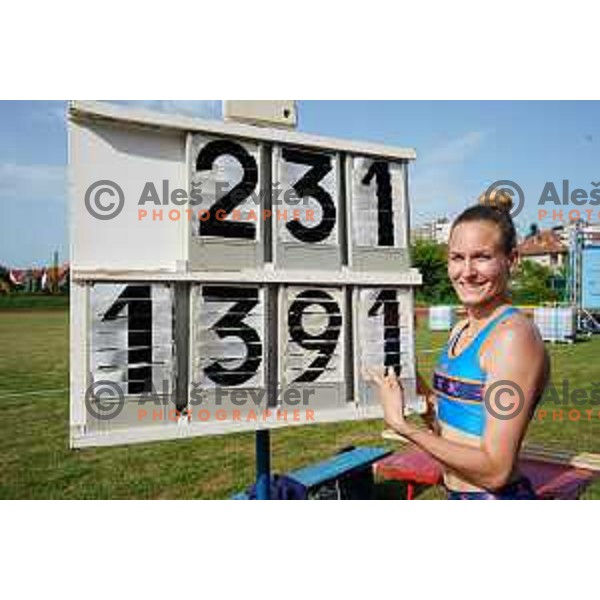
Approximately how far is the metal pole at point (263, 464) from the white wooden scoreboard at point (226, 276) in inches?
11.0

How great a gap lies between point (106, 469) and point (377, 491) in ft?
9.27

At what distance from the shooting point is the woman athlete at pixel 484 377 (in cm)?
188

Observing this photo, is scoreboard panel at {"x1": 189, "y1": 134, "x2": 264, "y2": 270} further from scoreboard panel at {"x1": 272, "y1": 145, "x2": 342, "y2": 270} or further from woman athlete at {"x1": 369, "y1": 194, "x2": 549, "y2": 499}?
woman athlete at {"x1": 369, "y1": 194, "x2": 549, "y2": 499}

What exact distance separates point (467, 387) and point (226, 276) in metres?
1.10

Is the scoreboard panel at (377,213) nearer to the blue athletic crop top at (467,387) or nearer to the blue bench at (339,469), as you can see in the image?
the blue athletic crop top at (467,387)

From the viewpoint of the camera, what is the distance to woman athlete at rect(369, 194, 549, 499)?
1875mm

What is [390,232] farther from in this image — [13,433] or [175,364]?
[13,433]


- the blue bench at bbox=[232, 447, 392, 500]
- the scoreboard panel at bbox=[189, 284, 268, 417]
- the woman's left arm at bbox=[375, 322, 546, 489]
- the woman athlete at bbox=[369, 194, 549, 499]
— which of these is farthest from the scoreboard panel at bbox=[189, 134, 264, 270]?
the blue bench at bbox=[232, 447, 392, 500]

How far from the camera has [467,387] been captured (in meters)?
2.07

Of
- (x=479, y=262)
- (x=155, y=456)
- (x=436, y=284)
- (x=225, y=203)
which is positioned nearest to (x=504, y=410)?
(x=479, y=262)

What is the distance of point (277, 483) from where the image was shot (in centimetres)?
309

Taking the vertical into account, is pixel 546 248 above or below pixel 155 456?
above

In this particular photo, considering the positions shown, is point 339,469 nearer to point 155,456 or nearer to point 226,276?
point 226,276

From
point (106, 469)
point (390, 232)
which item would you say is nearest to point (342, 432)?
point (106, 469)
